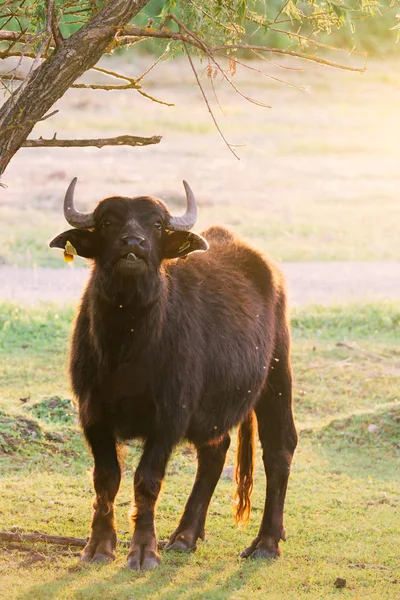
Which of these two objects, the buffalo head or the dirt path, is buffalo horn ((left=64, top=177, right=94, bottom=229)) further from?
the dirt path

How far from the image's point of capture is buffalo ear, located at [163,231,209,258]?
19.9 ft

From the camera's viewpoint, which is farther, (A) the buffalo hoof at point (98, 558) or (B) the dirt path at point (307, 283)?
(B) the dirt path at point (307, 283)

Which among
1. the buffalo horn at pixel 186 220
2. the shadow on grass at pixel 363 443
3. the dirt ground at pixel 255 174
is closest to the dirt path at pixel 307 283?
the dirt ground at pixel 255 174

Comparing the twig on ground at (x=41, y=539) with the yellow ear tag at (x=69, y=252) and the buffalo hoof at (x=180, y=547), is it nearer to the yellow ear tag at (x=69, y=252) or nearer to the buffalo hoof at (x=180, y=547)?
the buffalo hoof at (x=180, y=547)

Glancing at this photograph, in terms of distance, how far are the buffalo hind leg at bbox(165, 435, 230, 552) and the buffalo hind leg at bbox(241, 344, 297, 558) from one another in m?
0.29

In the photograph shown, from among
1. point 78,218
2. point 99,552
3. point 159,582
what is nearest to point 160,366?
point 78,218

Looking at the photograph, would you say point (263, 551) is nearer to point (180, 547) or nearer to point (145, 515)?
point (180, 547)

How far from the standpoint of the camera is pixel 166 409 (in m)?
5.95

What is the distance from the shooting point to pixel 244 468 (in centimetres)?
703

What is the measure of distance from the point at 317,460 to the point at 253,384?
228cm

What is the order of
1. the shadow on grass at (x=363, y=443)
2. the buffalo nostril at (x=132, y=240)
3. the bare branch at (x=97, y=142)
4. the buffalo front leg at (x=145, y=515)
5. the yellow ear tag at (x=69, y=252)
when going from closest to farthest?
the bare branch at (x=97, y=142) → the buffalo nostril at (x=132, y=240) → the buffalo front leg at (x=145, y=515) → the yellow ear tag at (x=69, y=252) → the shadow on grass at (x=363, y=443)

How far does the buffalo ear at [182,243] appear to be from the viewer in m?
6.07

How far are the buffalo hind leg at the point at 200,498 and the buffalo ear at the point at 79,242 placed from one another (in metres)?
1.43

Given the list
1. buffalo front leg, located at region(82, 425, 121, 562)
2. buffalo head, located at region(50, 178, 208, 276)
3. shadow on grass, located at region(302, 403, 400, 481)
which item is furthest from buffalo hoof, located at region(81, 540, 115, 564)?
Answer: shadow on grass, located at region(302, 403, 400, 481)
